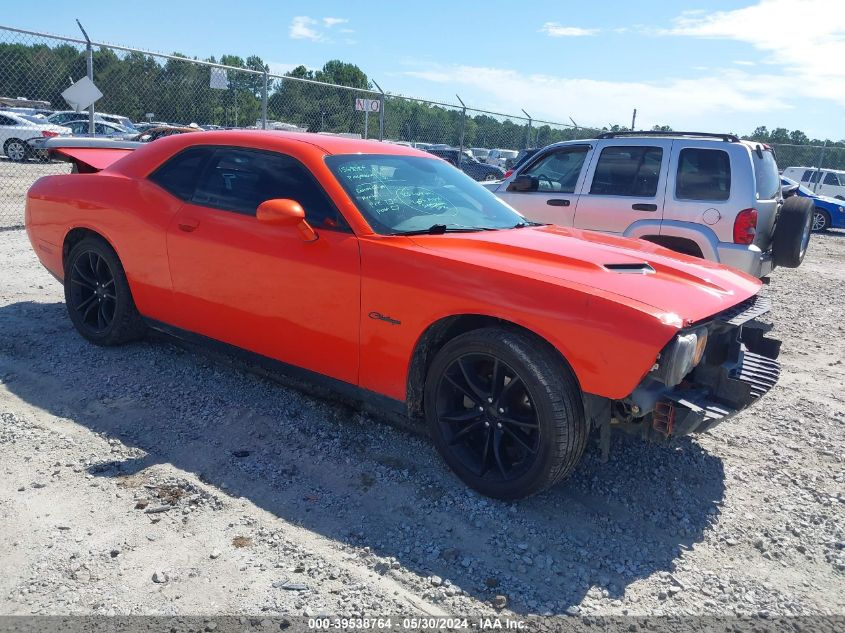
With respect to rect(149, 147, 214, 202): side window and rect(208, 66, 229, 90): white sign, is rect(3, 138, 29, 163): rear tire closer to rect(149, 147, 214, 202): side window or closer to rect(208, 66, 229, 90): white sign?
rect(208, 66, 229, 90): white sign

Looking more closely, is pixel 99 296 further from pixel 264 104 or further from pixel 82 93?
pixel 264 104

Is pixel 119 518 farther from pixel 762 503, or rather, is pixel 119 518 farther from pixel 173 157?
pixel 762 503

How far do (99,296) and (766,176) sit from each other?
603 centimetres

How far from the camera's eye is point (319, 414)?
3947 mm

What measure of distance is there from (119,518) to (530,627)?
1791 mm

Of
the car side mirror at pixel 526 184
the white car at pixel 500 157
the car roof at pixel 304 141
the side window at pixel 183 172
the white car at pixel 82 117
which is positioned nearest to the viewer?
the car roof at pixel 304 141

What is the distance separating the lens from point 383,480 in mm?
3289

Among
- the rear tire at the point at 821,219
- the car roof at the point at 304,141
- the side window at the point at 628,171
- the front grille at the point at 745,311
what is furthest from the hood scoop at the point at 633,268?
the rear tire at the point at 821,219

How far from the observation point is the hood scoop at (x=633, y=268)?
3.18m

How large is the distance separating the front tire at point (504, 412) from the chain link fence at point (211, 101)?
7.78 metres

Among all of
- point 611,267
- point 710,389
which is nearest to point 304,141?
point 611,267

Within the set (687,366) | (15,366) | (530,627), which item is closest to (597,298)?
(687,366)

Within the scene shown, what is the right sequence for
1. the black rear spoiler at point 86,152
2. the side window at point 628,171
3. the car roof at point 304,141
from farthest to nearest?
the side window at point 628,171 → the black rear spoiler at point 86,152 → the car roof at point 304,141

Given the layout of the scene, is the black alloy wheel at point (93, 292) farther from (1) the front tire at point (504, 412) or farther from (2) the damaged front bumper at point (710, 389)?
(2) the damaged front bumper at point (710, 389)
